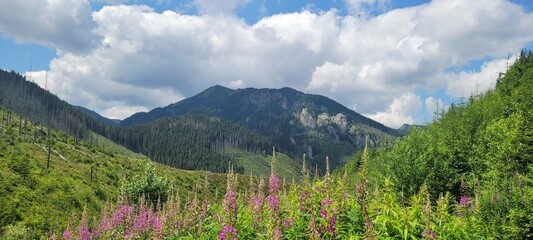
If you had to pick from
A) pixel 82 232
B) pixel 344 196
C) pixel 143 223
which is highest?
pixel 344 196

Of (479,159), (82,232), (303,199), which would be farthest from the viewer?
(479,159)

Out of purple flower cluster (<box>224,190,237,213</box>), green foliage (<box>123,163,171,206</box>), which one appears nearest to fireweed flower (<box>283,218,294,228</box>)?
purple flower cluster (<box>224,190,237,213</box>)

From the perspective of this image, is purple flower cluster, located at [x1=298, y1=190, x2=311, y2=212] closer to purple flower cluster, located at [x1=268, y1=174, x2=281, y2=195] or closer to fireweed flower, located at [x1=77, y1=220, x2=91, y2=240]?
purple flower cluster, located at [x1=268, y1=174, x2=281, y2=195]

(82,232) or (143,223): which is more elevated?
(143,223)

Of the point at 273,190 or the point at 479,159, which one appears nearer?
the point at 273,190

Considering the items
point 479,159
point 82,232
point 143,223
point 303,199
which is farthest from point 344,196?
point 479,159

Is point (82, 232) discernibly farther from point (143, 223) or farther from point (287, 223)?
point (287, 223)

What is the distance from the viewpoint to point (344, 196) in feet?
28.1

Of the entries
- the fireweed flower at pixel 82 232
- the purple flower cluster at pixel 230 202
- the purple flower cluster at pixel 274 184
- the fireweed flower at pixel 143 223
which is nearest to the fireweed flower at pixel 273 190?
the purple flower cluster at pixel 274 184

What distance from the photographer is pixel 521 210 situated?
20.5 meters

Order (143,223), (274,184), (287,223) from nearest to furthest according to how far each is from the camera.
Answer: (287,223)
(274,184)
(143,223)

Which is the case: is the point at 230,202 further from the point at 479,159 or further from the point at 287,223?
the point at 479,159

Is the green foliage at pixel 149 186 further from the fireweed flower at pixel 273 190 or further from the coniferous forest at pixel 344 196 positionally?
the fireweed flower at pixel 273 190

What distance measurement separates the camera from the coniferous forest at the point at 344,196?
761 centimetres
